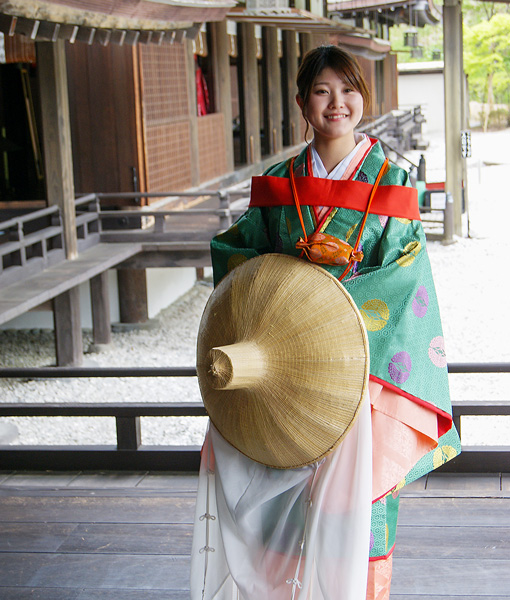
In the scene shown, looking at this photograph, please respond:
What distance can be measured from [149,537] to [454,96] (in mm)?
10965

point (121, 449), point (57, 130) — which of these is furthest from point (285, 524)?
point (57, 130)

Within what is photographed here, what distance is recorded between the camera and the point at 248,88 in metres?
13.6

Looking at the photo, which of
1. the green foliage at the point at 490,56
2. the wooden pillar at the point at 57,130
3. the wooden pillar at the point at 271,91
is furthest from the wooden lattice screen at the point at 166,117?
the green foliage at the point at 490,56

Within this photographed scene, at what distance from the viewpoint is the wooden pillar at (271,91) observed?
594 inches

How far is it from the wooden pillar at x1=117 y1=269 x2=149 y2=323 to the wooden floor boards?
608 cm

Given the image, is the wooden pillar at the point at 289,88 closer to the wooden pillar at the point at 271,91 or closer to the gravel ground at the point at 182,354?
the wooden pillar at the point at 271,91

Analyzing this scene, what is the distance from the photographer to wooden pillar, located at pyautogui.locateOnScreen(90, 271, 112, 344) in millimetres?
8477

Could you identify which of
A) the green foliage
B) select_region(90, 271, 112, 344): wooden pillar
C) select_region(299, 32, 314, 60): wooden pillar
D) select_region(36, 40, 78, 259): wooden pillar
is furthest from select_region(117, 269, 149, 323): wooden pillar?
the green foliage

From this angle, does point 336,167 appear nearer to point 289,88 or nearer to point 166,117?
point 166,117

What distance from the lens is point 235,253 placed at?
201cm

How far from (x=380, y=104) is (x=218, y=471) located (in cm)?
2743

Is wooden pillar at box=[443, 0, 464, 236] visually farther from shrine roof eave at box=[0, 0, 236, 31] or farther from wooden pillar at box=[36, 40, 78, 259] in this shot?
wooden pillar at box=[36, 40, 78, 259]

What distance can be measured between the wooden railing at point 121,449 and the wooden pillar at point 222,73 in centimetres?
923

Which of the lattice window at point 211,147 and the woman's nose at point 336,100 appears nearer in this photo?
the woman's nose at point 336,100
